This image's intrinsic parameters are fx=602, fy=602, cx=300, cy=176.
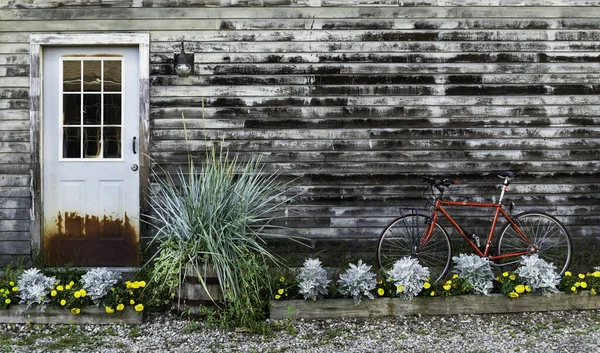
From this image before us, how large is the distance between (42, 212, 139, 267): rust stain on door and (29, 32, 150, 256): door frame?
161 millimetres

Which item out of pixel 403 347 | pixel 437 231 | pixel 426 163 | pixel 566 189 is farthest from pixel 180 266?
pixel 566 189

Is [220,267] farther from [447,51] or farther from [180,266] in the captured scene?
[447,51]

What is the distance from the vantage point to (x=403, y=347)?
12.2 feet

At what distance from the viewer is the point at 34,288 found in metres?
4.05

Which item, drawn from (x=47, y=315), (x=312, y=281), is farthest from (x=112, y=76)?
(x=312, y=281)

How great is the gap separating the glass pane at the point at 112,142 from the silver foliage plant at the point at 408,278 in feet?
9.33

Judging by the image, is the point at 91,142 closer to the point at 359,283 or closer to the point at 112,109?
the point at 112,109

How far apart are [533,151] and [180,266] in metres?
3.49

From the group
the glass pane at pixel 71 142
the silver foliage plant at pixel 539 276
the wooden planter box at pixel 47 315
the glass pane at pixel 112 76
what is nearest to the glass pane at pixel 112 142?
the glass pane at pixel 71 142

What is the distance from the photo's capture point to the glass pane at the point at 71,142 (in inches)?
220

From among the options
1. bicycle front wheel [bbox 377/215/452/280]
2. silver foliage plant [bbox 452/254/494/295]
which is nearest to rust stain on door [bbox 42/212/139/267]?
bicycle front wheel [bbox 377/215/452/280]

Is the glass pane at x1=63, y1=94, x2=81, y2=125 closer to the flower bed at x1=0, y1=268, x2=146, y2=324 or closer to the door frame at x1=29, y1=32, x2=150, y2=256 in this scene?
the door frame at x1=29, y1=32, x2=150, y2=256

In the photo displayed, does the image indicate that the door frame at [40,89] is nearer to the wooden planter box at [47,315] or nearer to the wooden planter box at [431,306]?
the wooden planter box at [47,315]

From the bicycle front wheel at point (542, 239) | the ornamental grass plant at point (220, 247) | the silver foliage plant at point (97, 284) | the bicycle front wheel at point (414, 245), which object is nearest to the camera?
the ornamental grass plant at point (220, 247)
